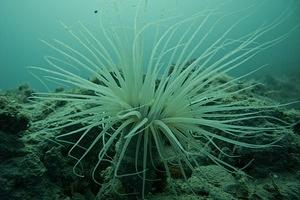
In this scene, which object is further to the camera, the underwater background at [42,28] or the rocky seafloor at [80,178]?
the underwater background at [42,28]

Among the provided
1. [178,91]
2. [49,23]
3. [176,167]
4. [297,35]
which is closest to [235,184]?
[176,167]

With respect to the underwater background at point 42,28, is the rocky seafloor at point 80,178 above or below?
below

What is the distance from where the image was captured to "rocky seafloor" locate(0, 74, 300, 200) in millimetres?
2938

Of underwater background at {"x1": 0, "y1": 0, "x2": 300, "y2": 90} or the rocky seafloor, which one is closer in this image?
the rocky seafloor

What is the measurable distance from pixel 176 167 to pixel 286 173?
3.78 feet

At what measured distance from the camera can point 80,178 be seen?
11.3ft

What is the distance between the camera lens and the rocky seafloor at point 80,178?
2.94 meters

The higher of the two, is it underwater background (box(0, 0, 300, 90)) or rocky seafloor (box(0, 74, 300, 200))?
underwater background (box(0, 0, 300, 90))

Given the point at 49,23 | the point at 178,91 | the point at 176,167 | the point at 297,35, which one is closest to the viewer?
the point at 178,91

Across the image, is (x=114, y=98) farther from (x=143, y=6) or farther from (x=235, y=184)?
(x=235, y=184)

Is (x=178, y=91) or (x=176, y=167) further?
(x=176, y=167)

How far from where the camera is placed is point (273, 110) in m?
4.04

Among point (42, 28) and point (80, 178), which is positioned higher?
point (42, 28)

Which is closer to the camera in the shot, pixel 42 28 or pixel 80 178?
pixel 80 178
